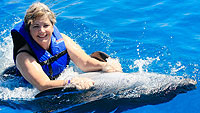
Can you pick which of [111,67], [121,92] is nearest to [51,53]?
[111,67]

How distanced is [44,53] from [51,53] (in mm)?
190

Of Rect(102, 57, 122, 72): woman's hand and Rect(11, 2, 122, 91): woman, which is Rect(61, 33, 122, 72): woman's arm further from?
Rect(102, 57, 122, 72): woman's hand

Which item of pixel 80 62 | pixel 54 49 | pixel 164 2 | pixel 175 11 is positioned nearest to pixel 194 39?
pixel 175 11

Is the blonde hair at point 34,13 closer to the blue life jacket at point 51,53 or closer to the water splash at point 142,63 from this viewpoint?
the blue life jacket at point 51,53

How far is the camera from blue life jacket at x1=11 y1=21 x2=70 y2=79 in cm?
493

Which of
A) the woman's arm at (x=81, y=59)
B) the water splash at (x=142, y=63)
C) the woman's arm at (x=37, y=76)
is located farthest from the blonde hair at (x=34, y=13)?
the water splash at (x=142, y=63)

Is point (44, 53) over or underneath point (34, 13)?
underneath

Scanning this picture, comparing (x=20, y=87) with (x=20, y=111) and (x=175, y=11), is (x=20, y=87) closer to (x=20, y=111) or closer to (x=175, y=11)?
(x=20, y=111)

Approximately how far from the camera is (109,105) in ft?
15.6

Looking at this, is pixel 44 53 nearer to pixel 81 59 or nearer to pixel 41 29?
pixel 41 29

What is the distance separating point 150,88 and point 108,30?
3.43m

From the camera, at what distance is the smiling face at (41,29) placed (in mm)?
4703

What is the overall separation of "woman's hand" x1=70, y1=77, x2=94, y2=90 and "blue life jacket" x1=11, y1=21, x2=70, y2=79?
0.72 meters

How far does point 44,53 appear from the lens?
5043mm
